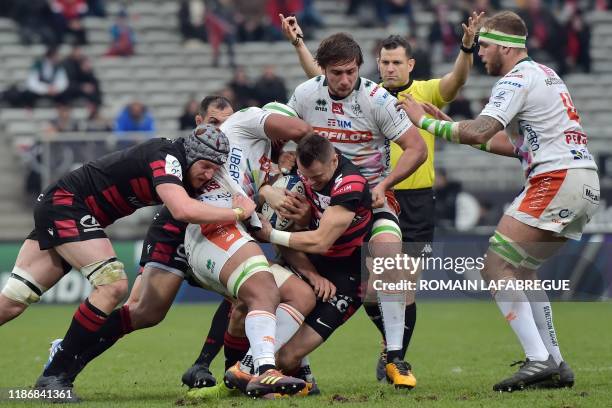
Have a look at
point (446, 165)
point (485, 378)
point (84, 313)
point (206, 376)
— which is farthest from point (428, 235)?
point (446, 165)

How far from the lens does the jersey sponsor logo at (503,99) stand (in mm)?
8625

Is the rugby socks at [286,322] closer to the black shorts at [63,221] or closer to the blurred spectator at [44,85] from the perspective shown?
the black shorts at [63,221]

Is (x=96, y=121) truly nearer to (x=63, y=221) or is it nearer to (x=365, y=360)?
(x=365, y=360)

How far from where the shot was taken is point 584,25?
25.1 metres

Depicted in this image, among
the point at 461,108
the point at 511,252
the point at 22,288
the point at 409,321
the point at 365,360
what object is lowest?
the point at 365,360

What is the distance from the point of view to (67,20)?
25.2m

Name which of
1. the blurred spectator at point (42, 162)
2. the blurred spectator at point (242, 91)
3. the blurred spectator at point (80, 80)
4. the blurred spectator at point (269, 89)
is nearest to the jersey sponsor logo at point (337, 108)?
the blurred spectator at point (42, 162)

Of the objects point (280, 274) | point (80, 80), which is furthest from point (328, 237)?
point (80, 80)

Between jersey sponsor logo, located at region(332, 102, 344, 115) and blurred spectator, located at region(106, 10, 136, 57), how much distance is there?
16.6 m

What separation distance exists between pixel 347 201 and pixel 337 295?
2.64ft

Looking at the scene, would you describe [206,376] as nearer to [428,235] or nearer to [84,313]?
[84,313]

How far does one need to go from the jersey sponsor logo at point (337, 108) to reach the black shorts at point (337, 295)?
1143mm

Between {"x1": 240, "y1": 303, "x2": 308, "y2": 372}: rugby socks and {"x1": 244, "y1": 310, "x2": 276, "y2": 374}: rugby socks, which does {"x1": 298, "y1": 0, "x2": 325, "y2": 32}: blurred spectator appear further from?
{"x1": 244, "y1": 310, "x2": 276, "y2": 374}: rugby socks
